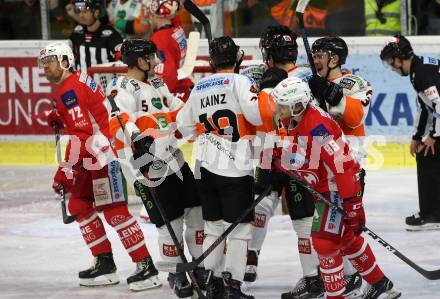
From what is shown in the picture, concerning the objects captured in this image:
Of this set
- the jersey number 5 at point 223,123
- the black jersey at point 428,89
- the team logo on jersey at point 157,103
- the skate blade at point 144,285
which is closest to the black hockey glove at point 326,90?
the jersey number 5 at point 223,123

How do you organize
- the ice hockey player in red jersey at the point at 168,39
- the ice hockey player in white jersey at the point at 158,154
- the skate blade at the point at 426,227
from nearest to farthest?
the ice hockey player in white jersey at the point at 158,154
the skate blade at the point at 426,227
the ice hockey player in red jersey at the point at 168,39

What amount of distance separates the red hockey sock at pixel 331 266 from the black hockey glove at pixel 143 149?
1076 millimetres

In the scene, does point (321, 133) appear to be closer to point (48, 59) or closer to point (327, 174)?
point (327, 174)

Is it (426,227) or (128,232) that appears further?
(426,227)

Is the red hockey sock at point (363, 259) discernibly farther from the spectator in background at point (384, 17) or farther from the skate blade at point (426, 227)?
the spectator in background at point (384, 17)

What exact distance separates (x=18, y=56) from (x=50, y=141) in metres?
0.80

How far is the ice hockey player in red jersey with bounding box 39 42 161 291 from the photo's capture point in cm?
617

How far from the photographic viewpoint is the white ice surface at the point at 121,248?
20.1 feet

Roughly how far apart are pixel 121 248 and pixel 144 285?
1001 mm

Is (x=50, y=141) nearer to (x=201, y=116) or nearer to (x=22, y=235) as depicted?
(x=22, y=235)

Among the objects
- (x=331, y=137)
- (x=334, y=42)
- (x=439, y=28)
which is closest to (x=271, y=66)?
(x=334, y=42)

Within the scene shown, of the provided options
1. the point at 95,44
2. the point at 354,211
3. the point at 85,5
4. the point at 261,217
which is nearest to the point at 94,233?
the point at 261,217

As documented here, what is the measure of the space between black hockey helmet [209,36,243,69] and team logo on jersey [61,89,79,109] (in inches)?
35.1

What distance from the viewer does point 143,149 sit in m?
5.89
